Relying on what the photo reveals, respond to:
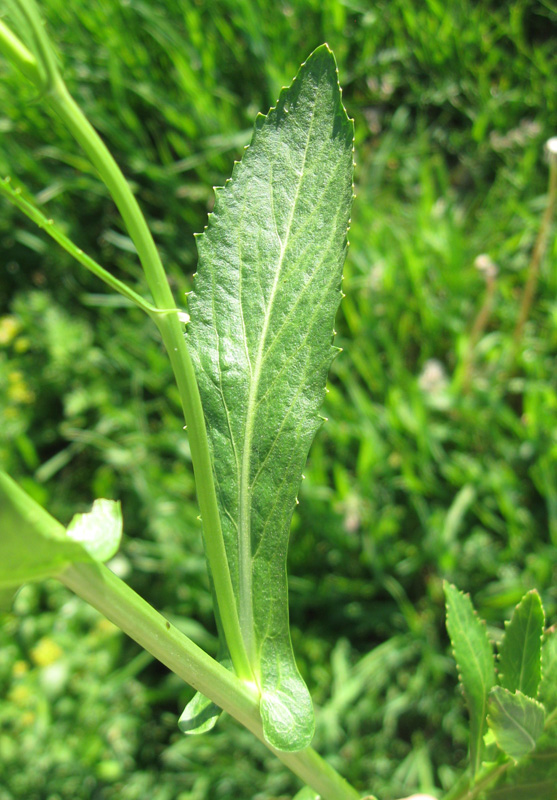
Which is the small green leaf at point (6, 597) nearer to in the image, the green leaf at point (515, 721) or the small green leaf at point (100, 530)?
the small green leaf at point (100, 530)

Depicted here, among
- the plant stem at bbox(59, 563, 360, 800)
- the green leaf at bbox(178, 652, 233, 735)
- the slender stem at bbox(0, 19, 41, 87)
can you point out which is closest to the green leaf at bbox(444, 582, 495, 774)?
the plant stem at bbox(59, 563, 360, 800)

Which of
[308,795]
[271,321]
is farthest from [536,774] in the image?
[271,321]

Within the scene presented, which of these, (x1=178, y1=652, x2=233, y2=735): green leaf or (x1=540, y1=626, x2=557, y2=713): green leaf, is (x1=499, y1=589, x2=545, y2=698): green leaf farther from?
(x1=178, y1=652, x2=233, y2=735): green leaf

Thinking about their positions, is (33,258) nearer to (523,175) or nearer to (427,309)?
(427,309)

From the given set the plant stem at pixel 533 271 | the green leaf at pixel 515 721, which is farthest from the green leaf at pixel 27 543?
the plant stem at pixel 533 271

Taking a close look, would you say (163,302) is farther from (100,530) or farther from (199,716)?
(199,716)

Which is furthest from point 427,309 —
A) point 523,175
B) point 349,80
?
point 349,80
